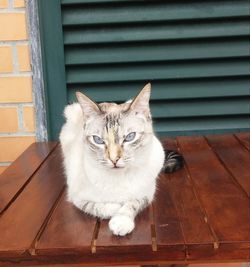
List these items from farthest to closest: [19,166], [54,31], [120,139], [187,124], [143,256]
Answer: [187,124] → [54,31] → [19,166] → [120,139] → [143,256]

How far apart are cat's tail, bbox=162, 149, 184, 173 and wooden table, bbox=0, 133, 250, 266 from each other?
0.08ft

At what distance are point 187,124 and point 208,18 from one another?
1.71 ft

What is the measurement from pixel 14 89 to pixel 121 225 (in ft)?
3.58

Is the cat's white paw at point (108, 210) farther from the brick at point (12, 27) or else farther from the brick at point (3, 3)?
the brick at point (3, 3)

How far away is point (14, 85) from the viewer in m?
1.91

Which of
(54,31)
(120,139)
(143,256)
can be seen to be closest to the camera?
(143,256)

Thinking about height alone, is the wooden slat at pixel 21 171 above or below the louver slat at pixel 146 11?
below

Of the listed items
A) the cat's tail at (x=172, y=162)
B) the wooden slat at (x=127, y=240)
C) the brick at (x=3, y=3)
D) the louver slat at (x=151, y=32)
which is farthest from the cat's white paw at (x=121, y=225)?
the brick at (x=3, y=3)

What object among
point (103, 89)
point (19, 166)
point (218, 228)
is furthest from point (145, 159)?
point (103, 89)

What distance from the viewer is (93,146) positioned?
126 cm

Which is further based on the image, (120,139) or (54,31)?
(54,31)

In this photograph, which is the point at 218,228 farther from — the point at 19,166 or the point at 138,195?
the point at 19,166

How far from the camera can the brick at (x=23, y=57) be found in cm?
188

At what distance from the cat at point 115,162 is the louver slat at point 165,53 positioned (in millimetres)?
670
